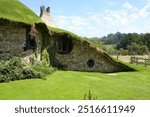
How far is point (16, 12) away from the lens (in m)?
24.2

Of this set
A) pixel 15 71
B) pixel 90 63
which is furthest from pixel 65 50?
pixel 15 71

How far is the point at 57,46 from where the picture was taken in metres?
29.5

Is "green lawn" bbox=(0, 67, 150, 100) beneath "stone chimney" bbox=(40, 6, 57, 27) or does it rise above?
beneath

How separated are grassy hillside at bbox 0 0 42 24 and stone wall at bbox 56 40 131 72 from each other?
5.21 meters

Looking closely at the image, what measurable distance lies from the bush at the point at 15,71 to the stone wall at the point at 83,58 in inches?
269

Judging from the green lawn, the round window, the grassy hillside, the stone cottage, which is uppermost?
the grassy hillside

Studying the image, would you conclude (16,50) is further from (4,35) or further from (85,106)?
(85,106)

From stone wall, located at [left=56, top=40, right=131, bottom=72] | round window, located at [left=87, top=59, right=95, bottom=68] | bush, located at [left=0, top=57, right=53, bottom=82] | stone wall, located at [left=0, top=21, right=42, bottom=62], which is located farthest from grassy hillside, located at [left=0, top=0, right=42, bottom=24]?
round window, located at [left=87, top=59, right=95, bottom=68]

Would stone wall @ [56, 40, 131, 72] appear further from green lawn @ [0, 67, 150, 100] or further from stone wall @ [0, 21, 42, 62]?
green lawn @ [0, 67, 150, 100]

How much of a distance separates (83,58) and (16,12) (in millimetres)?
8483

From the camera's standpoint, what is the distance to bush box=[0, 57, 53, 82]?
766 inches

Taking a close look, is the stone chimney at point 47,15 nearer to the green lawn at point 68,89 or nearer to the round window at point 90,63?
the round window at point 90,63

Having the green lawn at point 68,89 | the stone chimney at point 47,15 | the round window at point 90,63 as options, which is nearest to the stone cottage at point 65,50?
the round window at point 90,63

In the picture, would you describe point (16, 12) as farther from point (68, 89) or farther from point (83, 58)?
point (68, 89)
